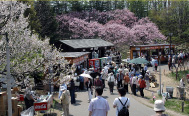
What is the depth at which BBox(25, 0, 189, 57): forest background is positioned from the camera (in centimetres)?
3812

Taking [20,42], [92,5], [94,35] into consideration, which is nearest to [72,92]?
[20,42]

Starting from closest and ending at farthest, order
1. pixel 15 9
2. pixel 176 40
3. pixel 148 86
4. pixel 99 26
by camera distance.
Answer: pixel 15 9, pixel 148 86, pixel 176 40, pixel 99 26

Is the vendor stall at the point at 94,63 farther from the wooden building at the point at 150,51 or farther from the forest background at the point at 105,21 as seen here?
the forest background at the point at 105,21

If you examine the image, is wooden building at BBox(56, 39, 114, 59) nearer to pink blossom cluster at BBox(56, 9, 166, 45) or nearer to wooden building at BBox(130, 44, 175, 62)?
wooden building at BBox(130, 44, 175, 62)

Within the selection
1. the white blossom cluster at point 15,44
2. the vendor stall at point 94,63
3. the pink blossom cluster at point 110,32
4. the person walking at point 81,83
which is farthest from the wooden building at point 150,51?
the white blossom cluster at point 15,44

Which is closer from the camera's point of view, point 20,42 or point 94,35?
point 20,42

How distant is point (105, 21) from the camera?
175ft

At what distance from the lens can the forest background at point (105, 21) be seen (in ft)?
125

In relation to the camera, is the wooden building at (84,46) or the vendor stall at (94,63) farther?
the wooden building at (84,46)

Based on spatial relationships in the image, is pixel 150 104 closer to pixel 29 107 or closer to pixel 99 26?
pixel 29 107

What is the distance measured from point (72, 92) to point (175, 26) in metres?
39.4

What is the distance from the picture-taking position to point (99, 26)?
45438 mm

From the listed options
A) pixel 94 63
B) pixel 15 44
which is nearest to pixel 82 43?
pixel 94 63

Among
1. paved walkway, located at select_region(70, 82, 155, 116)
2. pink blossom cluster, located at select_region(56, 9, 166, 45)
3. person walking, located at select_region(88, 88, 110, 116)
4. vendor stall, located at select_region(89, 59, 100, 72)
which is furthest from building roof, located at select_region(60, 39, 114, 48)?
person walking, located at select_region(88, 88, 110, 116)
